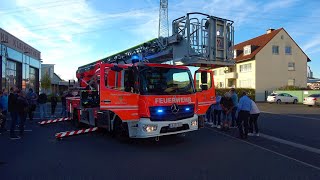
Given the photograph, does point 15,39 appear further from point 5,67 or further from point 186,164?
point 186,164

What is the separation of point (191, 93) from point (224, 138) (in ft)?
7.94

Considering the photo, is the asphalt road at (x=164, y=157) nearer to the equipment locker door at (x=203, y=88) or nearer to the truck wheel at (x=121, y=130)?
the truck wheel at (x=121, y=130)

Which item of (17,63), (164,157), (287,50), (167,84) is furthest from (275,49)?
(164,157)

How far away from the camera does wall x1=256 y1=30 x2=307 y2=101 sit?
161ft

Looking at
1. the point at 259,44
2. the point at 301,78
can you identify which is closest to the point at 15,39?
the point at 259,44

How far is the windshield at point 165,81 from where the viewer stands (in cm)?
934

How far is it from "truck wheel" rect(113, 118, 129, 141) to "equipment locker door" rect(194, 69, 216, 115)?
2.49m

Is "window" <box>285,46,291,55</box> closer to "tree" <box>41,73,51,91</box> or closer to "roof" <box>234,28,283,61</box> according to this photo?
"roof" <box>234,28,283,61</box>

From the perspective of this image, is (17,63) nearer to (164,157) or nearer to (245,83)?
(164,157)

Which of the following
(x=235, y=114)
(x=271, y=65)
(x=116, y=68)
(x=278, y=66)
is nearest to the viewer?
(x=116, y=68)

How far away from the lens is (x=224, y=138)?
447 inches

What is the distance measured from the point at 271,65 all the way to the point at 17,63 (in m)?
36.2

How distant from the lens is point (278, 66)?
165 ft

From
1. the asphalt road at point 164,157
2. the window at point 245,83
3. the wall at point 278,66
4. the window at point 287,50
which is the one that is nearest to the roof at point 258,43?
the wall at point 278,66
